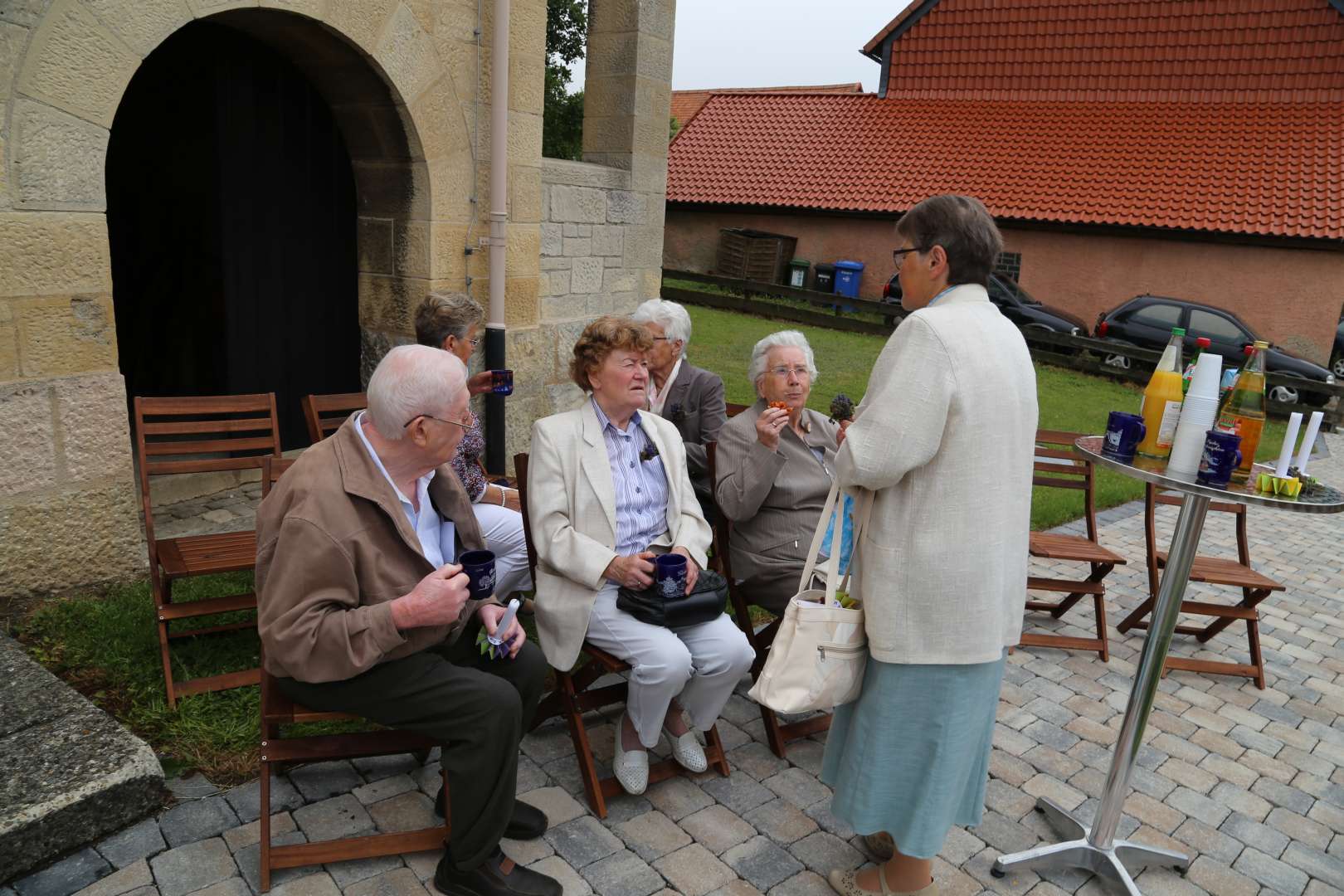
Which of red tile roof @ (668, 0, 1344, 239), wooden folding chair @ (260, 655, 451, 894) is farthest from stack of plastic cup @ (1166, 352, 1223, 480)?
red tile roof @ (668, 0, 1344, 239)

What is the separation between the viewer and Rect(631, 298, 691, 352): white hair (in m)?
4.66

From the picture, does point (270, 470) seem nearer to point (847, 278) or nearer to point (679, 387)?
point (679, 387)

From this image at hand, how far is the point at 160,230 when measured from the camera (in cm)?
599

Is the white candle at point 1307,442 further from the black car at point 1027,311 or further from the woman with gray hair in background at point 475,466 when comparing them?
the black car at point 1027,311

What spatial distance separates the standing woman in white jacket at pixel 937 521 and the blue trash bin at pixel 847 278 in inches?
712

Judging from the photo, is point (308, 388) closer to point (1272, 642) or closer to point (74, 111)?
point (74, 111)

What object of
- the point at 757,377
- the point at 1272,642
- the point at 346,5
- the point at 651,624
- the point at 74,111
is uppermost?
the point at 346,5

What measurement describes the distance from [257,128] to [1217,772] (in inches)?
234

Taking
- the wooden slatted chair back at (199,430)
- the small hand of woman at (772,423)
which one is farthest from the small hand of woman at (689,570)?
the wooden slatted chair back at (199,430)

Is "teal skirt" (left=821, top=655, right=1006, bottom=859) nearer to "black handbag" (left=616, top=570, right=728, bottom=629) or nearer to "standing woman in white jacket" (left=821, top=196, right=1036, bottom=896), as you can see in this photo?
"standing woman in white jacket" (left=821, top=196, right=1036, bottom=896)

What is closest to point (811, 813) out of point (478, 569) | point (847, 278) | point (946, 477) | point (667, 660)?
point (667, 660)

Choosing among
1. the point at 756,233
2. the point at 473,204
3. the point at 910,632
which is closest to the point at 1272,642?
the point at 910,632

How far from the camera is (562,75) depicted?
68.9 ft

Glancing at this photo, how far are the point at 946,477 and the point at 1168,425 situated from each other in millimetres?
1086
